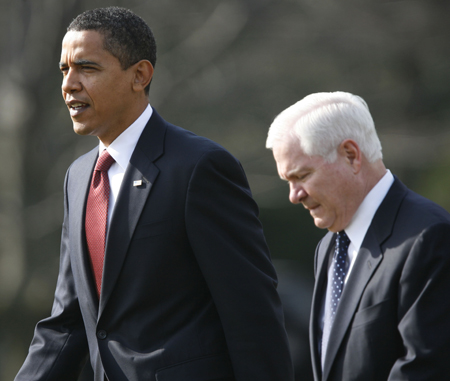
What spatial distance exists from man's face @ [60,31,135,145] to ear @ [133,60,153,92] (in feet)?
0.19

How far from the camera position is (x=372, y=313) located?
88.4 inches

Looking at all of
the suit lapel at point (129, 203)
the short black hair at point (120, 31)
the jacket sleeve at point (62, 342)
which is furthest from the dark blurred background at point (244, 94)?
the suit lapel at point (129, 203)

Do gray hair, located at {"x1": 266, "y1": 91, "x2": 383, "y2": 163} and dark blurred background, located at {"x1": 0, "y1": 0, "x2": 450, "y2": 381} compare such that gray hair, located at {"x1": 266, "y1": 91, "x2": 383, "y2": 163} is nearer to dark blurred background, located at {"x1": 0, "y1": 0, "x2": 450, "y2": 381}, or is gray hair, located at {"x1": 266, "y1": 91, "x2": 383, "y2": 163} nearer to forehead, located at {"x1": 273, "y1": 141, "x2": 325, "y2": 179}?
forehead, located at {"x1": 273, "y1": 141, "x2": 325, "y2": 179}

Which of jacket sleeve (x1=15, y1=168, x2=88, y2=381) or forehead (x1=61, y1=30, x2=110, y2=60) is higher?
forehead (x1=61, y1=30, x2=110, y2=60)

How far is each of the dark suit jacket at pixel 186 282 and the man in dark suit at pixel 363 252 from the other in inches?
8.9

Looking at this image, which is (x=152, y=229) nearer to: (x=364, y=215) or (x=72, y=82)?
(x=72, y=82)

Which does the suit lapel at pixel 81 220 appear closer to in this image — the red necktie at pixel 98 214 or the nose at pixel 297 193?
the red necktie at pixel 98 214

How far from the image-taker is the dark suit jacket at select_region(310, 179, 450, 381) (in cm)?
209

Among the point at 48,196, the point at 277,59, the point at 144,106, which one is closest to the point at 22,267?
the point at 48,196

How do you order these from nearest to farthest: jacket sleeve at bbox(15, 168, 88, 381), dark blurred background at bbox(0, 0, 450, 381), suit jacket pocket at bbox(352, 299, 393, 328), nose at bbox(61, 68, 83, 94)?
1. suit jacket pocket at bbox(352, 299, 393, 328)
2. nose at bbox(61, 68, 83, 94)
3. jacket sleeve at bbox(15, 168, 88, 381)
4. dark blurred background at bbox(0, 0, 450, 381)

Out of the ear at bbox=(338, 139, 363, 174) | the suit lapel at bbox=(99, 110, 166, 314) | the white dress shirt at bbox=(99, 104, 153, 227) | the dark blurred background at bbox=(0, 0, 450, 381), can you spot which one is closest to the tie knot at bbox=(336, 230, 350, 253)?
the ear at bbox=(338, 139, 363, 174)

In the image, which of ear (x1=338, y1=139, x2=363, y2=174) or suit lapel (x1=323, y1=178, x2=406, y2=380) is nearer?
suit lapel (x1=323, y1=178, x2=406, y2=380)

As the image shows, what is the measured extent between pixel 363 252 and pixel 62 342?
1.37 m

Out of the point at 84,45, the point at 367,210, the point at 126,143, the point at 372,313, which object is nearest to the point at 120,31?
the point at 84,45
